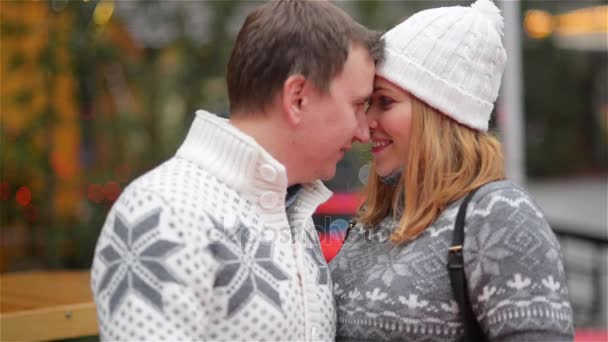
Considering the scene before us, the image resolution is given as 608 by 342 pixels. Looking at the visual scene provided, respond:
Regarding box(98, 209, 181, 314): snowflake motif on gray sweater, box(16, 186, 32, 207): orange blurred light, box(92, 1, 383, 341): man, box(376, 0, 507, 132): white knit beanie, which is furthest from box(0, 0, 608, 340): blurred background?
box(98, 209, 181, 314): snowflake motif on gray sweater

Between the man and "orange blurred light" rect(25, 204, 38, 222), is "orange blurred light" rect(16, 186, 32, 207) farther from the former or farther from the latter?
the man

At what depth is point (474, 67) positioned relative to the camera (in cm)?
241

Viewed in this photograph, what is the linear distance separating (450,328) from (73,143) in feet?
16.6

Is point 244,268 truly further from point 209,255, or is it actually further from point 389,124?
point 389,124

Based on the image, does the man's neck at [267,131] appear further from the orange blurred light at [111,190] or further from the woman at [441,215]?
the orange blurred light at [111,190]

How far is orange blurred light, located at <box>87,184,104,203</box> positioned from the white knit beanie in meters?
4.61

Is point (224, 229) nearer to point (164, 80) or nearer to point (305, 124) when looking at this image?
point (305, 124)

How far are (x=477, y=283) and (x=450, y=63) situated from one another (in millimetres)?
576

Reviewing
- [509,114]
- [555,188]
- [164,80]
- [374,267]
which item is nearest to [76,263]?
[164,80]

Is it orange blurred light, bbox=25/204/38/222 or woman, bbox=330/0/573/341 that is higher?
woman, bbox=330/0/573/341

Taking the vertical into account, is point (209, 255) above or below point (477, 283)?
above

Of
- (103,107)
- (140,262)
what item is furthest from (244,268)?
(103,107)

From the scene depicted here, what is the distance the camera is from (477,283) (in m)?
2.12

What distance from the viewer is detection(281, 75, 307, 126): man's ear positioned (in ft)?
6.75
